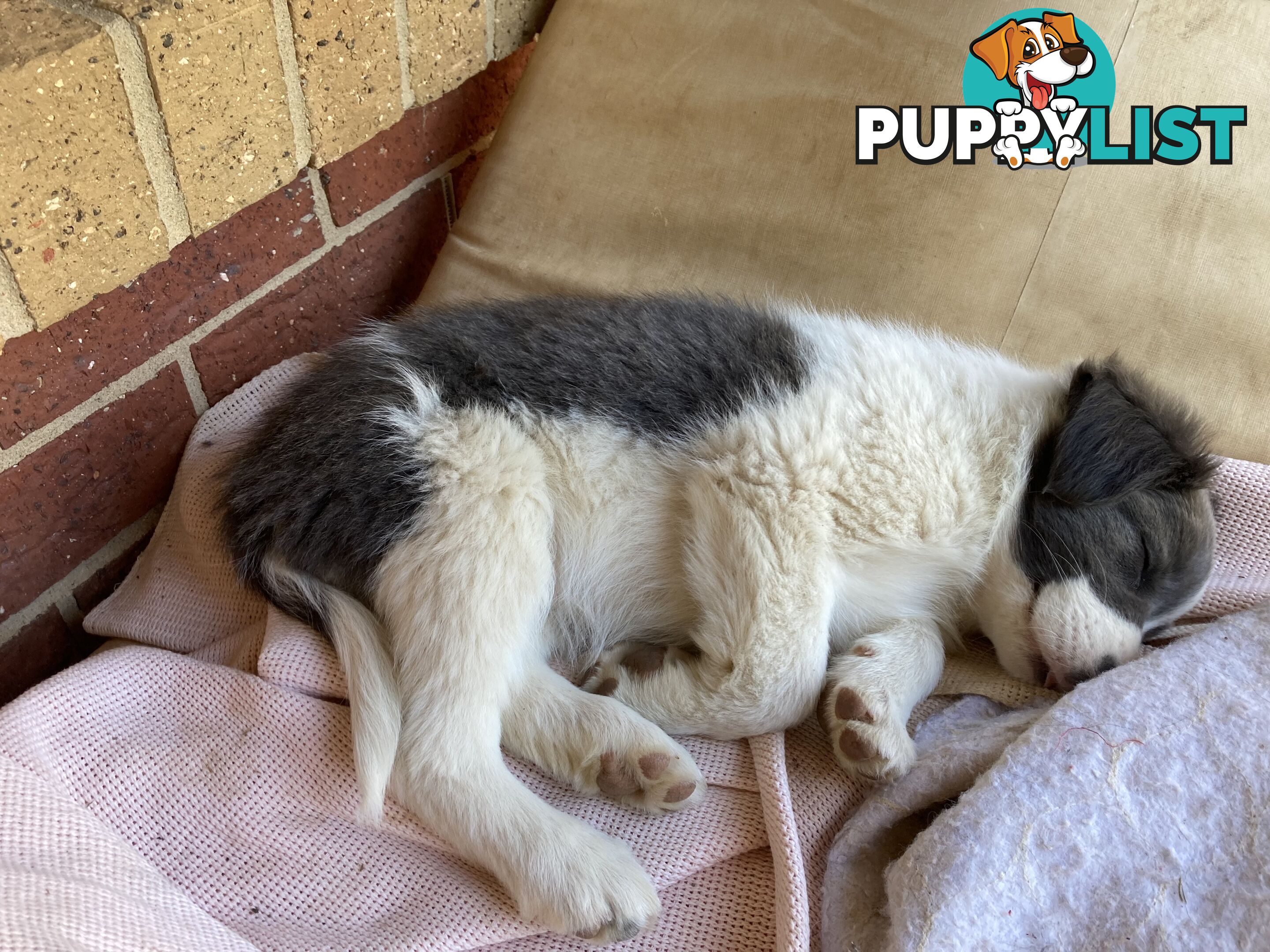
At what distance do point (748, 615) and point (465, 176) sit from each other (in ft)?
5.30

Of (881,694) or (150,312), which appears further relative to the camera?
(150,312)

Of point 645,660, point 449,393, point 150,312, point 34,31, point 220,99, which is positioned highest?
point 34,31

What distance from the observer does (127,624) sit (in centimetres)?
185

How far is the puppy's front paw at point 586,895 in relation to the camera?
1.38 m

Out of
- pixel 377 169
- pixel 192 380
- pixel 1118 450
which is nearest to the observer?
pixel 1118 450

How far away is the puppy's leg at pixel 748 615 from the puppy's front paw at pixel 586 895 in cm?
30

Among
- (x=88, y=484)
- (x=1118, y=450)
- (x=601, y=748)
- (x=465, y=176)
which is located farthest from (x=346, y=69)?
(x=1118, y=450)

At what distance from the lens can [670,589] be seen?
186 centimetres

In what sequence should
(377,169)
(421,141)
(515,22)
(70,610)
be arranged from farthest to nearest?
(515,22)
(421,141)
(377,169)
(70,610)

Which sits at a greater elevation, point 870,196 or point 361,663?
point 870,196

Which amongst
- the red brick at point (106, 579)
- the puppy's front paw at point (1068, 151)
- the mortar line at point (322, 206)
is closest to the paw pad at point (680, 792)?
the red brick at point (106, 579)

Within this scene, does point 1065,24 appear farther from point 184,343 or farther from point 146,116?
point 184,343

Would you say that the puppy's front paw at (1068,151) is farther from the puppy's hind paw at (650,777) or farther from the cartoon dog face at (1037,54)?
the puppy's hind paw at (650,777)

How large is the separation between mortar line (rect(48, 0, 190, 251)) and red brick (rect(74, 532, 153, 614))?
63 centimetres
